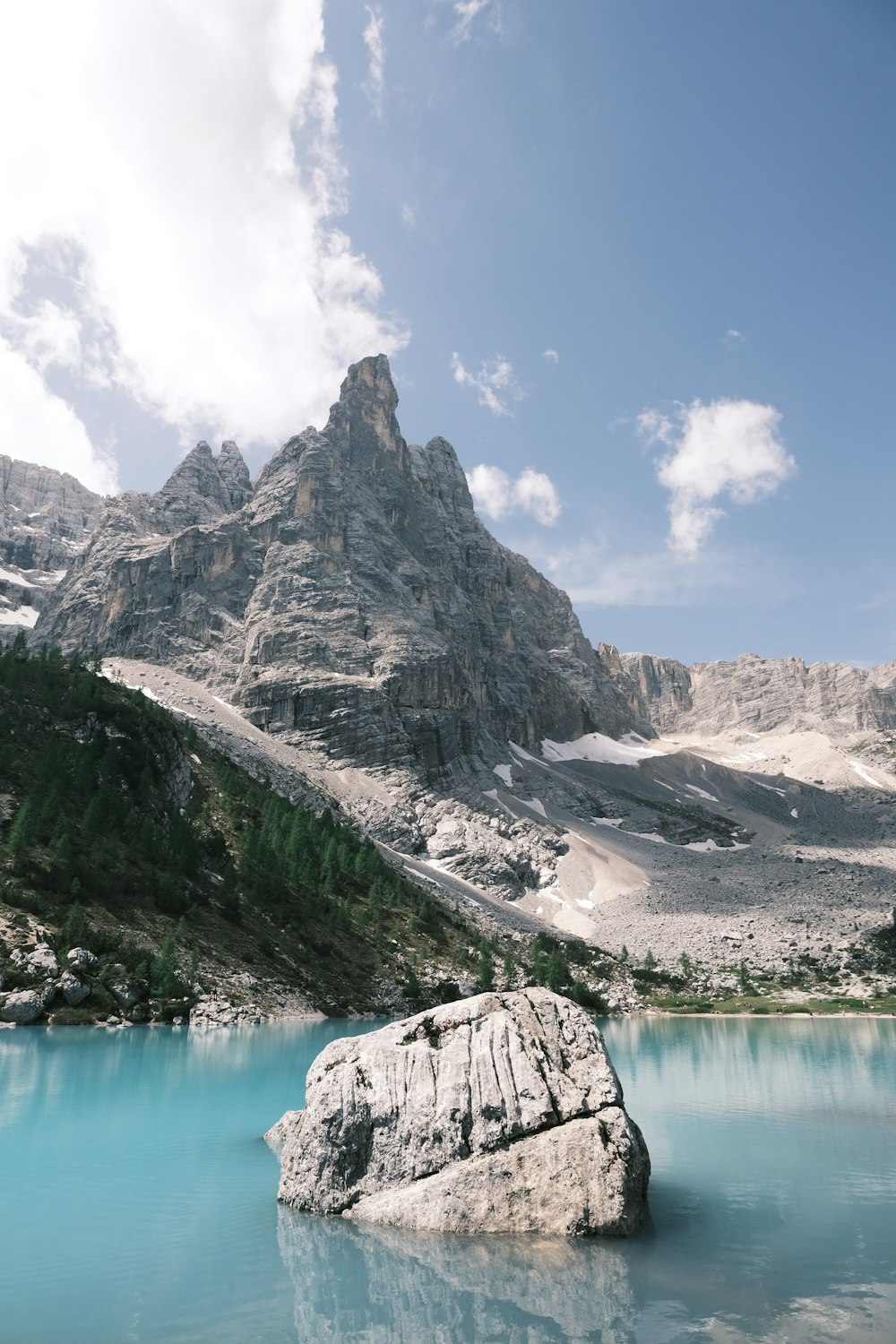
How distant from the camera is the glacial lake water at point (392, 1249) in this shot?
9.88 m

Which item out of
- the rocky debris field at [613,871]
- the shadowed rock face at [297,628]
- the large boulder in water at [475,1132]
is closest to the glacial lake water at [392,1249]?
the large boulder in water at [475,1132]

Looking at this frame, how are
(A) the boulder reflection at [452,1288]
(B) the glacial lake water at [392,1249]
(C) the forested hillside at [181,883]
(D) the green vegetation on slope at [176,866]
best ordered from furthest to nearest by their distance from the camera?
(D) the green vegetation on slope at [176,866] → (C) the forested hillside at [181,883] → (B) the glacial lake water at [392,1249] → (A) the boulder reflection at [452,1288]

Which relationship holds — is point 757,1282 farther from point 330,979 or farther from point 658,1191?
point 330,979

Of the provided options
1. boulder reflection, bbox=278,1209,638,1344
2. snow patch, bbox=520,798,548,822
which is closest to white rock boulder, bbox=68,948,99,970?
boulder reflection, bbox=278,1209,638,1344

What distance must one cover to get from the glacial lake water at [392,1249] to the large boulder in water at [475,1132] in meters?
0.58

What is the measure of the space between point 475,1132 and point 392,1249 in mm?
2358

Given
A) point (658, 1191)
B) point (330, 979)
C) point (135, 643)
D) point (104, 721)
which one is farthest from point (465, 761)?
point (658, 1191)

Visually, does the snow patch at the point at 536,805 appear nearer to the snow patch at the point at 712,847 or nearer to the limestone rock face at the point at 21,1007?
the snow patch at the point at 712,847

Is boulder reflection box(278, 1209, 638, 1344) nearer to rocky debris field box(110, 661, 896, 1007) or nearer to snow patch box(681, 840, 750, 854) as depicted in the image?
rocky debris field box(110, 661, 896, 1007)

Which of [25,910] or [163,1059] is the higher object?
[25,910]

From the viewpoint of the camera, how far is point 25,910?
47844 mm

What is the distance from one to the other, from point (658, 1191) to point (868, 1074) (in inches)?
1132

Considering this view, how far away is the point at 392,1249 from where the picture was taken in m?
12.6

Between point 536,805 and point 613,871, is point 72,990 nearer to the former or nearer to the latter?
point 613,871
